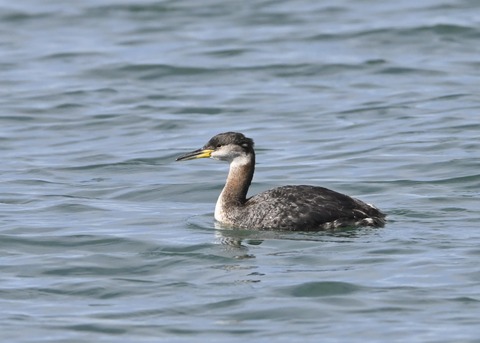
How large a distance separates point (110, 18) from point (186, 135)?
9.94m

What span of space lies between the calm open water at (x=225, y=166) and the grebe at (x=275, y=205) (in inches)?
7.1

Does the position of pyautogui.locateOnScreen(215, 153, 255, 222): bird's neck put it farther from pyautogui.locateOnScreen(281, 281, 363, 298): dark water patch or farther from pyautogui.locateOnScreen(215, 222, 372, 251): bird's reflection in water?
pyautogui.locateOnScreen(281, 281, 363, 298): dark water patch

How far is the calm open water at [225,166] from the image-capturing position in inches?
458

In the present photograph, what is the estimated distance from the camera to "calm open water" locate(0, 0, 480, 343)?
11.6 metres

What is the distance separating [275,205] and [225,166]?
431cm

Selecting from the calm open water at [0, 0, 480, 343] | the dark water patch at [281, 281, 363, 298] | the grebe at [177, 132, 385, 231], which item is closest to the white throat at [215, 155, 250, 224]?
the grebe at [177, 132, 385, 231]

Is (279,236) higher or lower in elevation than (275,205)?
lower

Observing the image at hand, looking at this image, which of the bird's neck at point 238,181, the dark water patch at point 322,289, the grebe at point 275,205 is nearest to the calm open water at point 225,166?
the dark water patch at point 322,289

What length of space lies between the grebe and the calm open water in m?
0.18

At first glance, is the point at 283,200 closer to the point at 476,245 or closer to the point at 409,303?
the point at 476,245

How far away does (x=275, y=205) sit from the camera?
47.3 ft

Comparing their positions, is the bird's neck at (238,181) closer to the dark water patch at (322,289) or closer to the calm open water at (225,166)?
the calm open water at (225,166)

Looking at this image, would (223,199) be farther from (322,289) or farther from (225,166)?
(225,166)

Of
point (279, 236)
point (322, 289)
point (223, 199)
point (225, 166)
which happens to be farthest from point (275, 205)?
point (225, 166)
